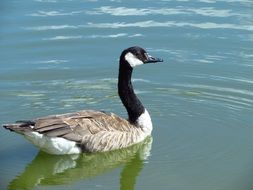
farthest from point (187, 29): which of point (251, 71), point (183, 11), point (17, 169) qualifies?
point (17, 169)

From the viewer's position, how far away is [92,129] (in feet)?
38.2

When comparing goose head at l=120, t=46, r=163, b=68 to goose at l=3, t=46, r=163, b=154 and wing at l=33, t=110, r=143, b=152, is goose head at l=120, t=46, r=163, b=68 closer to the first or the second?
goose at l=3, t=46, r=163, b=154

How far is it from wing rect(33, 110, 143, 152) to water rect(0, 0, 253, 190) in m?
0.20

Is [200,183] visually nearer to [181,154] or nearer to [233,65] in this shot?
[181,154]

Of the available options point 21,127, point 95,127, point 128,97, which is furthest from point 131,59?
point 21,127

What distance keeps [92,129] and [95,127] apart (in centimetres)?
7

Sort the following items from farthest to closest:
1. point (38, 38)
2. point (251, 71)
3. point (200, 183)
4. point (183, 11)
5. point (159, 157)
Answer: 1. point (183, 11)
2. point (38, 38)
3. point (251, 71)
4. point (159, 157)
5. point (200, 183)

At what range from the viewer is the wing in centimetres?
1115

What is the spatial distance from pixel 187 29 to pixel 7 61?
4321mm

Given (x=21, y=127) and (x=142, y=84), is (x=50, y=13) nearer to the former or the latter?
(x=142, y=84)

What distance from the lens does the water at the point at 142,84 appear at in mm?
10883

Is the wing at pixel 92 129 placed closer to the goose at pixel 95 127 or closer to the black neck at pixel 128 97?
the goose at pixel 95 127

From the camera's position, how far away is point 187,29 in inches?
666

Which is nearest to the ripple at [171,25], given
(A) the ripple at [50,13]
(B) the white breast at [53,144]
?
(A) the ripple at [50,13]
